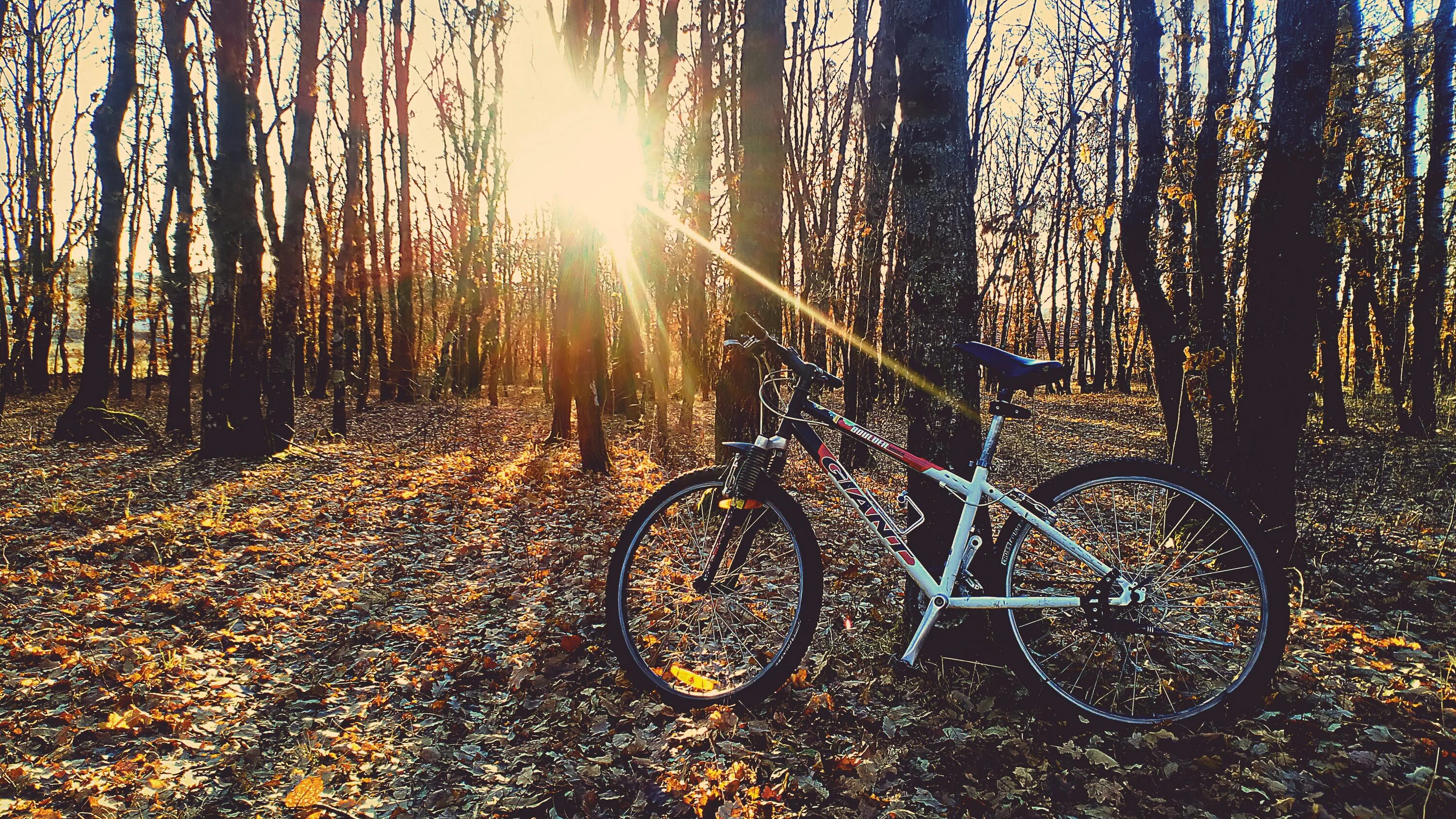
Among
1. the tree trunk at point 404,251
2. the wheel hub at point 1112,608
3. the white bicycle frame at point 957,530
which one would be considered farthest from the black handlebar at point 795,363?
the tree trunk at point 404,251

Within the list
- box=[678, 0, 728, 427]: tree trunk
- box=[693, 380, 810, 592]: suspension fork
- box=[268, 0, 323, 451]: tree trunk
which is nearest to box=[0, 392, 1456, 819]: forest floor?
box=[693, 380, 810, 592]: suspension fork

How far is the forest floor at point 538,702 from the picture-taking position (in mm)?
2344

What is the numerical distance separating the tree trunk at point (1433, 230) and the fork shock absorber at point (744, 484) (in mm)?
13725

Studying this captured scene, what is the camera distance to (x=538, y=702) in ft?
10.2

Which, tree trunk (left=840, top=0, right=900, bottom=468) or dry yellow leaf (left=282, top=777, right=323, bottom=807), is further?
tree trunk (left=840, top=0, right=900, bottom=468)

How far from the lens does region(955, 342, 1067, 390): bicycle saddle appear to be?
8.67 feet

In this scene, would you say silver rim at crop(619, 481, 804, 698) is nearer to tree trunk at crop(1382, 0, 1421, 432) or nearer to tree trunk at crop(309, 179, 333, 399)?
tree trunk at crop(1382, 0, 1421, 432)

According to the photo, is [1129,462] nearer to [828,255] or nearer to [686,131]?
[828,255]

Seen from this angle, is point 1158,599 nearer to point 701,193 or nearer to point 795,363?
point 795,363

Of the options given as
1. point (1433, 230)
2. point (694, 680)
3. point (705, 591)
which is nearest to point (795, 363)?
point (705, 591)

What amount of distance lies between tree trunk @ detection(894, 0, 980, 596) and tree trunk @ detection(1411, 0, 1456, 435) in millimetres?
12212

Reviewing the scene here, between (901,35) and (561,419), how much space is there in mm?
9175

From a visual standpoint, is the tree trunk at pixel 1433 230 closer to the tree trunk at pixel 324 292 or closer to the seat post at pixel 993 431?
the seat post at pixel 993 431

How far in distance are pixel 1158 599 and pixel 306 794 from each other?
3423mm
